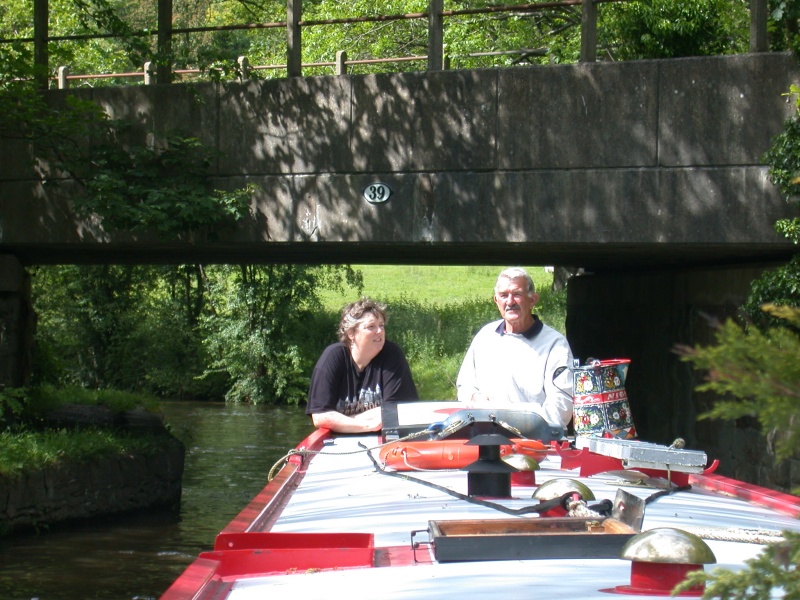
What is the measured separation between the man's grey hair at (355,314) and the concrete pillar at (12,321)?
6800mm

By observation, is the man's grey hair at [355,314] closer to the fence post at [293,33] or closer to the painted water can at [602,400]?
the painted water can at [602,400]

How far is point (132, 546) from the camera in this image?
10992 mm

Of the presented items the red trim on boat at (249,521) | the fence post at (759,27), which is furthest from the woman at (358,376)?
the fence post at (759,27)

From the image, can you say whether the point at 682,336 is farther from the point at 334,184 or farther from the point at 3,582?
the point at 3,582

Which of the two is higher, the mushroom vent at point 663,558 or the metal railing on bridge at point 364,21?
the metal railing on bridge at point 364,21

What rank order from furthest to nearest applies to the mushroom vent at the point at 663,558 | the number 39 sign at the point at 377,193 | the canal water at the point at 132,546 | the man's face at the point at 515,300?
the number 39 sign at the point at 377,193
the canal water at the point at 132,546
the man's face at the point at 515,300
the mushroom vent at the point at 663,558

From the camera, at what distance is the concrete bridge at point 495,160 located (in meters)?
9.06

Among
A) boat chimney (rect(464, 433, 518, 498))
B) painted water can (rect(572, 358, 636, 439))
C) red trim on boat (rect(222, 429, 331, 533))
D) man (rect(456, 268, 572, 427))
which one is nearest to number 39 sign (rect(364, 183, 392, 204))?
man (rect(456, 268, 572, 427))

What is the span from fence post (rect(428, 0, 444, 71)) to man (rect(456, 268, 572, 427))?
4.40m

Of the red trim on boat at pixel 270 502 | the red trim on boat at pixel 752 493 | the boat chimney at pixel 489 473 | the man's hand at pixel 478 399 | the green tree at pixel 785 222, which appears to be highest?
the green tree at pixel 785 222

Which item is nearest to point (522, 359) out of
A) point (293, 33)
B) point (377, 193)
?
point (377, 193)

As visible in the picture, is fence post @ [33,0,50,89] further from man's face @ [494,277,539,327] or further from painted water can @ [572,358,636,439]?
painted water can @ [572,358,636,439]

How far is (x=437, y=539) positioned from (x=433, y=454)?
6.09ft

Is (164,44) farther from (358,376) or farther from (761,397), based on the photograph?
(761,397)
